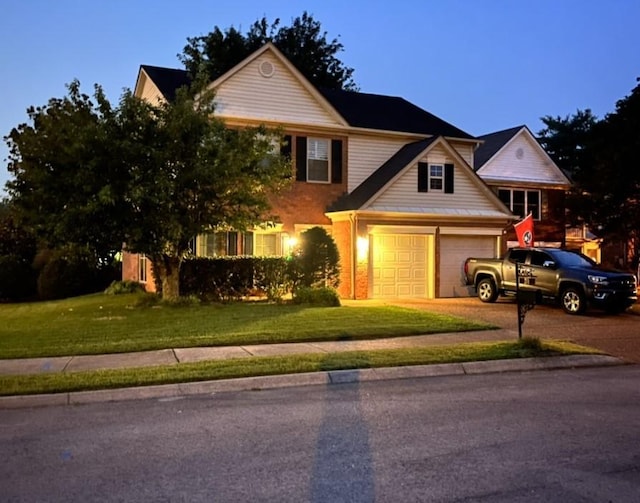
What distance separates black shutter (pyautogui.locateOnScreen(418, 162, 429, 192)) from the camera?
2180cm

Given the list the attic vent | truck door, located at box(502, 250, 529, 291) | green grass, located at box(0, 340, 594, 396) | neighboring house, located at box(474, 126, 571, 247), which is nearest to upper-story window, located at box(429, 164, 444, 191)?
truck door, located at box(502, 250, 529, 291)

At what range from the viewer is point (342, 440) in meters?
5.89

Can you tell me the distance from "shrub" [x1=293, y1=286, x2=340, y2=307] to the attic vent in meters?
8.19

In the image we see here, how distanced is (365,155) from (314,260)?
5903mm

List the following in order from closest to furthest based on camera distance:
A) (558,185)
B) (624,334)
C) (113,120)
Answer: (624,334) → (113,120) → (558,185)

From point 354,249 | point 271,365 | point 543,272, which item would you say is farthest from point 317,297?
point 271,365

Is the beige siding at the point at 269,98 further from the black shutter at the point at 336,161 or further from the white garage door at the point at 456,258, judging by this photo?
Answer: the white garage door at the point at 456,258

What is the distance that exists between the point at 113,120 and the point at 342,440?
1238 cm

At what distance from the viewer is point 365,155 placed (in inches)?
917

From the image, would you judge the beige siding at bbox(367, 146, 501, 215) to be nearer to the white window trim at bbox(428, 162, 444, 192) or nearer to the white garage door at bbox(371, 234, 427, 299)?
the white window trim at bbox(428, 162, 444, 192)

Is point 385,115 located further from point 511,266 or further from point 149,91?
point 511,266

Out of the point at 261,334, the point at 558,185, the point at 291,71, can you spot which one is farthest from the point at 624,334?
the point at 558,185

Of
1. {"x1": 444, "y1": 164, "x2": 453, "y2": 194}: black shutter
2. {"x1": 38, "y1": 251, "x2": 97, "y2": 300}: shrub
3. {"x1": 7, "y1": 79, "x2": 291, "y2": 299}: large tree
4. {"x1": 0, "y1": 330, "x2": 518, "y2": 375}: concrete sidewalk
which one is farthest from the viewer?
{"x1": 38, "y1": 251, "x2": 97, "y2": 300}: shrub

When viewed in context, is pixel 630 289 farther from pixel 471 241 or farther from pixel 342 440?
pixel 342 440
